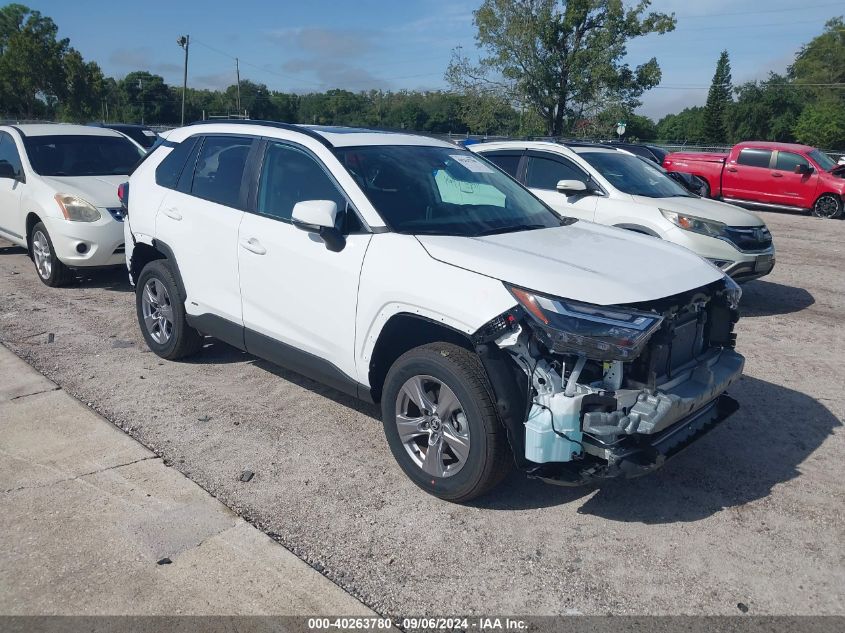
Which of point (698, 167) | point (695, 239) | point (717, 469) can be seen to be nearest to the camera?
point (717, 469)

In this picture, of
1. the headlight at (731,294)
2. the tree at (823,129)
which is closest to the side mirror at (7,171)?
the headlight at (731,294)

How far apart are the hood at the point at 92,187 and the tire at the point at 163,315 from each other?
8.66ft

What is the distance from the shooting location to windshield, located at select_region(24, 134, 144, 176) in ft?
28.8

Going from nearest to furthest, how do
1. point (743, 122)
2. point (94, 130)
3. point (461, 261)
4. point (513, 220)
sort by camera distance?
point (461, 261)
point (513, 220)
point (94, 130)
point (743, 122)

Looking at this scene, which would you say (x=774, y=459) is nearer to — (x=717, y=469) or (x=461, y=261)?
(x=717, y=469)

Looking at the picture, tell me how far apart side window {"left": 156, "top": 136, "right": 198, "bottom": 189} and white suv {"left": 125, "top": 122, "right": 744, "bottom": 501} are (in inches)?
0.8

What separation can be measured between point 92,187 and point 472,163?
5.33 m

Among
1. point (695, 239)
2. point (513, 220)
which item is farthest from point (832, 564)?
point (695, 239)

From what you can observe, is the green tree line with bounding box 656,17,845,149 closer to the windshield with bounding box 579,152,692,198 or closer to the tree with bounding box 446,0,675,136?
the tree with bounding box 446,0,675,136

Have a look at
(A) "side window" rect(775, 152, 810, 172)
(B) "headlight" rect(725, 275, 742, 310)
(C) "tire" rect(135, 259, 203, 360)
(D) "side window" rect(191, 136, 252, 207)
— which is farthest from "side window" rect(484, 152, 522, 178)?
(A) "side window" rect(775, 152, 810, 172)

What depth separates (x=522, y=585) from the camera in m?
3.17

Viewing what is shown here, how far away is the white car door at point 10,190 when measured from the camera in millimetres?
8609

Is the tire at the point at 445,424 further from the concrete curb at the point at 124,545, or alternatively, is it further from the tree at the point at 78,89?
the tree at the point at 78,89

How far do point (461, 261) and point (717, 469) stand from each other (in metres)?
2.06
